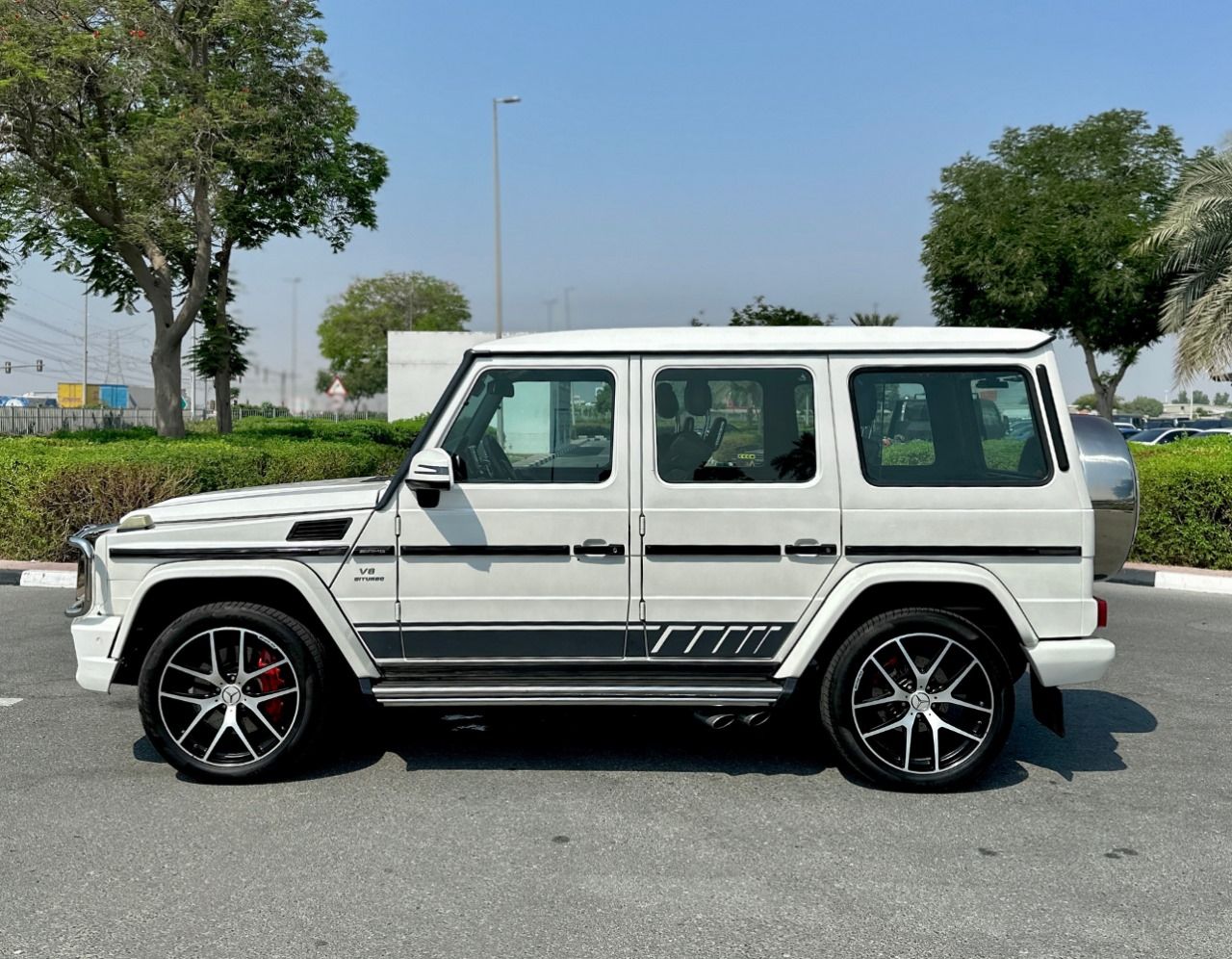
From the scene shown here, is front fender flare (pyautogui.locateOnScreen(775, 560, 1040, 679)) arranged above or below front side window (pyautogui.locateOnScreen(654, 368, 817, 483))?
below

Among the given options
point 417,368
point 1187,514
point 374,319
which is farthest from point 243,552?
point 374,319

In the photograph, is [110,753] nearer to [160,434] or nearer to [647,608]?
[647,608]

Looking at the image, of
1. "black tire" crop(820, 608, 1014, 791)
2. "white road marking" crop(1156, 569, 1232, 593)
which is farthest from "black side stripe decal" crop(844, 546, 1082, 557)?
"white road marking" crop(1156, 569, 1232, 593)

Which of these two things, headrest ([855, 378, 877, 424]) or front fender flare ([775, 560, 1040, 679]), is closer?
front fender flare ([775, 560, 1040, 679])

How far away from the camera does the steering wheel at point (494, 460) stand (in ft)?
15.4

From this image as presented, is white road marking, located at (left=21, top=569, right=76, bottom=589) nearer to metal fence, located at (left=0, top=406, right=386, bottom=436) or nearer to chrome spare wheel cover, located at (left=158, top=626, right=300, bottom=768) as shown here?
chrome spare wheel cover, located at (left=158, top=626, right=300, bottom=768)

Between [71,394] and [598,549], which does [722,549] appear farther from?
[71,394]

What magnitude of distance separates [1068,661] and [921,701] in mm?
632

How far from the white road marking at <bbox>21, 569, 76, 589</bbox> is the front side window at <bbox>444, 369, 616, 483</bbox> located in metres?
7.16

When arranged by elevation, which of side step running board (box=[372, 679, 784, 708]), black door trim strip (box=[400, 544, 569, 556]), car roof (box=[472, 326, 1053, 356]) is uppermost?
car roof (box=[472, 326, 1053, 356])

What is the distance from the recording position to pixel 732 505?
15.2 feet

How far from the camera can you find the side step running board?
4578mm

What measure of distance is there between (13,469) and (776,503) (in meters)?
9.39

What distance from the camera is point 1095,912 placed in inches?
142
